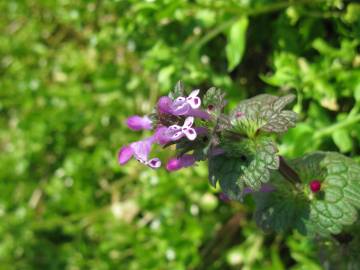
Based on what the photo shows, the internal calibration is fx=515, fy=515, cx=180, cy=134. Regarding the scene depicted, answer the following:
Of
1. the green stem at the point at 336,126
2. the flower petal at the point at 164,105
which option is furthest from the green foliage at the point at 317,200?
the flower petal at the point at 164,105

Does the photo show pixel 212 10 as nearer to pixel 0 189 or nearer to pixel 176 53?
pixel 176 53

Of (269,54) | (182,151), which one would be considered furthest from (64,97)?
(182,151)

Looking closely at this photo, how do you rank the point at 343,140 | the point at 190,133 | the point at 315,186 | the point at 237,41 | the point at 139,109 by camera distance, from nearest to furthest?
1. the point at 190,133
2. the point at 315,186
3. the point at 343,140
4. the point at 237,41
5. the point at 139,109

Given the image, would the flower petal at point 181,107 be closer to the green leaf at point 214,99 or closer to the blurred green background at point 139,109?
the green leaf at point 214,99

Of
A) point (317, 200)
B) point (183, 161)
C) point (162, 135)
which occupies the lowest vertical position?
point (317, 200)

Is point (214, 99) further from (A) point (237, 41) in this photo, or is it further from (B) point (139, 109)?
(B) point (139, 109)

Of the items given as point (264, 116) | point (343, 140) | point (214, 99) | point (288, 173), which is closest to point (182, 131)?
point (214, 99)

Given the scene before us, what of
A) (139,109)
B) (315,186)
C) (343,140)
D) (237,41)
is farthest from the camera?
(139,109)
